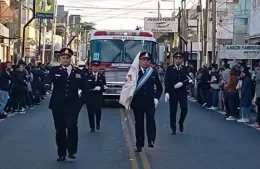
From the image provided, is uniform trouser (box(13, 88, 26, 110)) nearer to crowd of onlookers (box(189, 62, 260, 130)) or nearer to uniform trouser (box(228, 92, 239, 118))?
crowd of onlookers (box(189, 62, 260, 130))

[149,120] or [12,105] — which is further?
[12,105]

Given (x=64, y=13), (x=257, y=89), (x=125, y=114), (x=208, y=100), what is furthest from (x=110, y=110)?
(x=64, y=13)

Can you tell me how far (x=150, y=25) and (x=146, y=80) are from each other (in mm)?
63644

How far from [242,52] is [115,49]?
7.98m

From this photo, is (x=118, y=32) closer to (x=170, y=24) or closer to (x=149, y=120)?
(x=149, y=120)

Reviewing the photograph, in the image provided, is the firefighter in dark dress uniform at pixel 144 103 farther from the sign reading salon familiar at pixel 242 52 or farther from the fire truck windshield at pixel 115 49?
the sign reading salon familiar at pixel 242 52

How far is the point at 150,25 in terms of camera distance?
77.6 meters

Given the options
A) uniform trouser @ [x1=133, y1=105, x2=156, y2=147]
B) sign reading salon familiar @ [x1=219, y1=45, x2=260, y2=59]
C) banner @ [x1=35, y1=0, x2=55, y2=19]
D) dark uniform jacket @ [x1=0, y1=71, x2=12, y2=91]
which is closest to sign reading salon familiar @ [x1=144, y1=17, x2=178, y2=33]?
banner @ [x1=35, y1=0, x2=55, y2=19]

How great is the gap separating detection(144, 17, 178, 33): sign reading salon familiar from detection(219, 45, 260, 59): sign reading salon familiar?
42567 mm

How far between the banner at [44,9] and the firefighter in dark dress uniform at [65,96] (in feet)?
123

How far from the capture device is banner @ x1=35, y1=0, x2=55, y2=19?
164 ft

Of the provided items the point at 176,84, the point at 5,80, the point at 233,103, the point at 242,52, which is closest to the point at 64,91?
the point at 176,84

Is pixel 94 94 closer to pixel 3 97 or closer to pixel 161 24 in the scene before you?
pixel 3 97

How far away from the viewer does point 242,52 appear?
34.9 m
